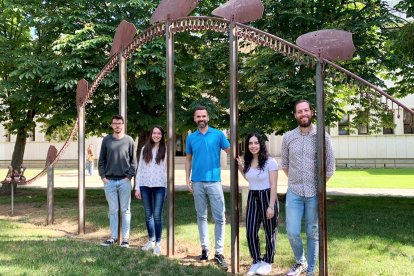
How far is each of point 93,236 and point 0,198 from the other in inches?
294

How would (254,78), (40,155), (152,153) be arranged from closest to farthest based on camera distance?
1. (152,153)
2. (254,78)
3. (40,155)

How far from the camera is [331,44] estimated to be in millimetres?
4824

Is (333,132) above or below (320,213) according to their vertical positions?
above

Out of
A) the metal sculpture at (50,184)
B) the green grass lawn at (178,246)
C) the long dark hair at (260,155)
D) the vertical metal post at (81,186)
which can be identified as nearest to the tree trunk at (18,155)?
the green grass lawn at (178,246)

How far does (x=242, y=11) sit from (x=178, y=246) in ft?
11.8

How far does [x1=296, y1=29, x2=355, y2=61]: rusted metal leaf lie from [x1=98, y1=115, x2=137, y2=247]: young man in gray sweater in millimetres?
2997

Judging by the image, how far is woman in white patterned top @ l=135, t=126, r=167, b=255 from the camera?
6205mm

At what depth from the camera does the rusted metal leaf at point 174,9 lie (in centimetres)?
623

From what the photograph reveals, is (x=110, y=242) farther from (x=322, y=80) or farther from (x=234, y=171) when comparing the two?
(x=322, y=80)

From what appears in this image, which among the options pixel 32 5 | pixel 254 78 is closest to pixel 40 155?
pixel 32 5

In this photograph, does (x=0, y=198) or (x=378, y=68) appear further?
(x=0, y=198)

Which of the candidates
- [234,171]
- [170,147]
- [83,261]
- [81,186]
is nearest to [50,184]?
[81,186]

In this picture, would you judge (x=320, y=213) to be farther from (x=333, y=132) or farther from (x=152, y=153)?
(x=333, y=132)

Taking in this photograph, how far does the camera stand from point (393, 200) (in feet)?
41.1
